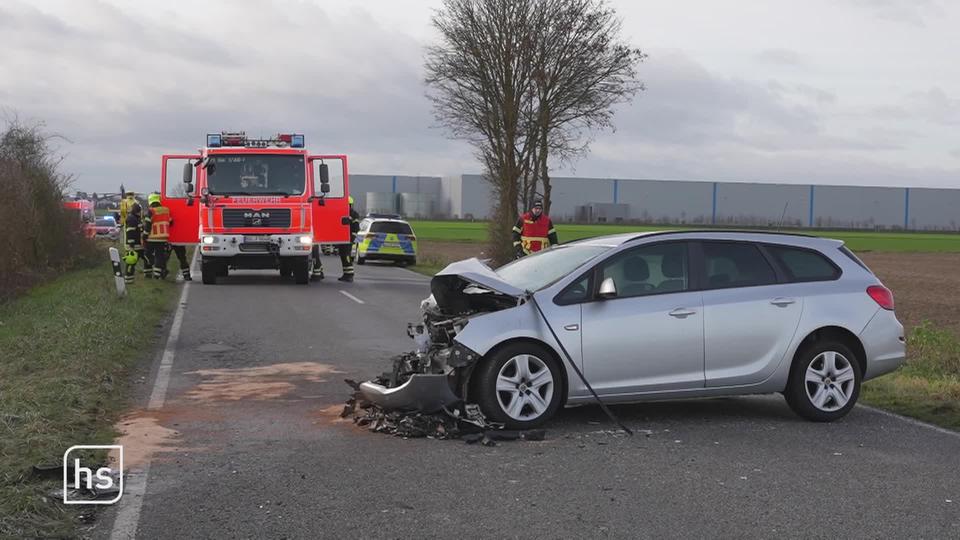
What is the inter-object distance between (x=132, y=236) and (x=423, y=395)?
16581 mm

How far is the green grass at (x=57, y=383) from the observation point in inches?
227

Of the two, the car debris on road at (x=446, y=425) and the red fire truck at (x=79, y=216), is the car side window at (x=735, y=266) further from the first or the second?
the red fire truck at (x=79, y=216)

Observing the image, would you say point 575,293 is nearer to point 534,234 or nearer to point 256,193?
point 534,234

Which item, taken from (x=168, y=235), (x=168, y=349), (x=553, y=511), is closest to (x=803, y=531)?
(x=553, y=511)

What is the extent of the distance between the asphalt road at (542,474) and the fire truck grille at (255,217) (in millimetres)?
11941

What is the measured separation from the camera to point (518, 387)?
7965 millimetres

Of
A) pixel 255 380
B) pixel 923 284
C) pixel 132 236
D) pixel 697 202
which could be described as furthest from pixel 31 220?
pixel 697 202

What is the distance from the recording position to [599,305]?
27.0ft

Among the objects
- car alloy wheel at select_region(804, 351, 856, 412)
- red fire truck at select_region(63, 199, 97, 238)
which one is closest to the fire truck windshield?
red fire truck at select_region(63, 199, 97, 238)

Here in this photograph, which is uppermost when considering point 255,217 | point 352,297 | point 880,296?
point 255,217

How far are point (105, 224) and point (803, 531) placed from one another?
2203 inches

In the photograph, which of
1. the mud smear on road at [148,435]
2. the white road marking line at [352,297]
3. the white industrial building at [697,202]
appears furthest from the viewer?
the white industrial building at [697,202]

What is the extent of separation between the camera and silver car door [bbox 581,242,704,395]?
26.7 ft

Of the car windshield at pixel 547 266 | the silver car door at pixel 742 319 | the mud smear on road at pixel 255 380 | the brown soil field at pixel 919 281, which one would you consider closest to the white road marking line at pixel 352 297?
the mud smear on road at pixel 255 380
